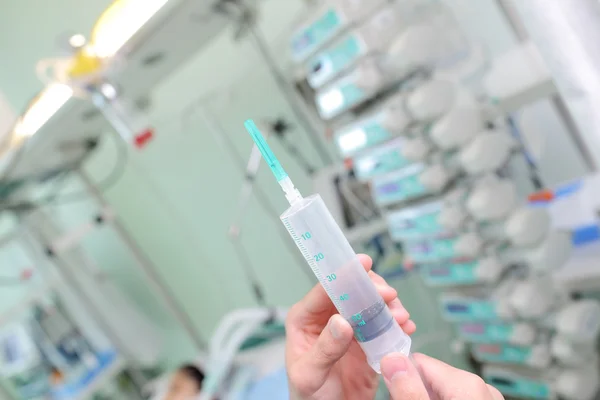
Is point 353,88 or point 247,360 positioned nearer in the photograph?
point 353,88

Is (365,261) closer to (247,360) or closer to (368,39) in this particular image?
(368,39)

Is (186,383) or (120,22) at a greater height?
Answer: (120,22)

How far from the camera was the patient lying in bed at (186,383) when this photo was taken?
236 centimetres

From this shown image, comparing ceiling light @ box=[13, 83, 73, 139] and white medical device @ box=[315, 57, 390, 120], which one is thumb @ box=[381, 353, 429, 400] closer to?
white medical device @ box=[315, 57, 390, 120]

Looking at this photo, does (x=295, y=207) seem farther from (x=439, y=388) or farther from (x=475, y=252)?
(x=475, y=252)

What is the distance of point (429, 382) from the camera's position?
695 millimetres

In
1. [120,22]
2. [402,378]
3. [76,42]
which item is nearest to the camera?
[402,378]

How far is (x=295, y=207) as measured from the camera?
71 cm

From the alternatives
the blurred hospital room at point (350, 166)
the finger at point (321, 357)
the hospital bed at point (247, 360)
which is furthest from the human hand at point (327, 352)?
the hospital bed at point (247, 360)

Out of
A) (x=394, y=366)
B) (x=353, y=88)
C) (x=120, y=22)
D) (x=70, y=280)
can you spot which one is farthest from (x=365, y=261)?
(x=70, y=280)

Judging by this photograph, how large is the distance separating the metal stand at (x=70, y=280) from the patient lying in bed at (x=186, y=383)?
3.34 feet

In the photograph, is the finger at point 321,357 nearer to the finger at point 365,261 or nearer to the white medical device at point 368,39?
the finger at point 365,261

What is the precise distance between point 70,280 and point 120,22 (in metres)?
2.17

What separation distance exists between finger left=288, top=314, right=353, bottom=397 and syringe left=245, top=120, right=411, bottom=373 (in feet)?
0.12
